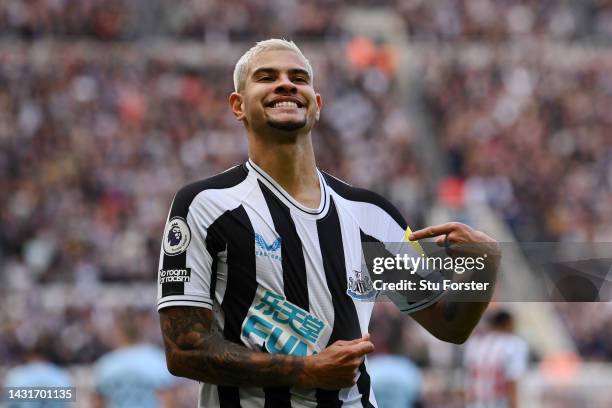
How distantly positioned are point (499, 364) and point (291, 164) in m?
6.77

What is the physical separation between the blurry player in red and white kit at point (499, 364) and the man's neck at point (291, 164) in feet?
21.4

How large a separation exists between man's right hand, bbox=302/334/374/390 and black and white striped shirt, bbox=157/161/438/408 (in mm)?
185

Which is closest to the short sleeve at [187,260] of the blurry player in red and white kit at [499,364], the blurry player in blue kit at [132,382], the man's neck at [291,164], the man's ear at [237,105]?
the man's neck at [291,164]

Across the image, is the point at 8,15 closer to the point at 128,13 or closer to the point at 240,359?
the point at 128,13

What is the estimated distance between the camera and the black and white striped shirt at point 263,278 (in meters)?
4.23

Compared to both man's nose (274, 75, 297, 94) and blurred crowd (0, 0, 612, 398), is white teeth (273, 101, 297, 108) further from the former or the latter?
blurred crowd (0, 0, 612, 398)

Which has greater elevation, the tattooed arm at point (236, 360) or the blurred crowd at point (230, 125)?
the blurred crowd at point (230, 125)

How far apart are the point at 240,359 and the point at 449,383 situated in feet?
36.1

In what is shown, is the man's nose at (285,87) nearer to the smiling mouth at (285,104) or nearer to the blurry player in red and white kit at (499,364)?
the smiling mouth at (285,104)

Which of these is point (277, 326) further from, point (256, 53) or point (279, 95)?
point (256, 53)

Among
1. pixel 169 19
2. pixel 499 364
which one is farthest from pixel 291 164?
pixel 169 19

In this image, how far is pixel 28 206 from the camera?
18.5 m

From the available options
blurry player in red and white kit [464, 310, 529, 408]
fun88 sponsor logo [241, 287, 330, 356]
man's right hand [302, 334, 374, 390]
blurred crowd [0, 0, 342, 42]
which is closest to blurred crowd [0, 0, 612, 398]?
blurred crowd [0, 0, 342, 42]

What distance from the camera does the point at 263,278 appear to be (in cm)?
425
